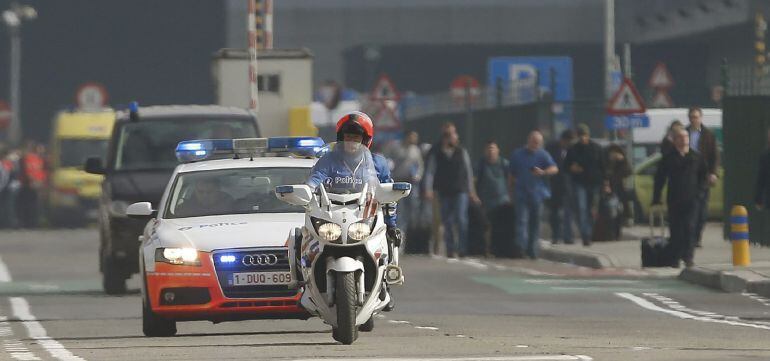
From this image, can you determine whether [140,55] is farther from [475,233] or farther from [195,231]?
[195,231]

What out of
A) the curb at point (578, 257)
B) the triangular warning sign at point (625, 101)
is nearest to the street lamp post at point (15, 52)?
the triangular warning sign at point (625, 101)

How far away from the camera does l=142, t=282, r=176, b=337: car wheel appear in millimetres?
16000

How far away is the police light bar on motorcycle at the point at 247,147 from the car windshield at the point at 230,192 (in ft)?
0.72

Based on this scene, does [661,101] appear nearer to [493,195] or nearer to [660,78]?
[660,78]

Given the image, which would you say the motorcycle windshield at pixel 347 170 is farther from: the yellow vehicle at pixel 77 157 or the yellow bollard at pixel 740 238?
the yellow vehicle at pixel 77 157

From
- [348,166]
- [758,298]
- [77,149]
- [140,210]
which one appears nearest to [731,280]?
[758,298]

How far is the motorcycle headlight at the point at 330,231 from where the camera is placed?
47.1 ft

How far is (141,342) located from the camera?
50.8 feet

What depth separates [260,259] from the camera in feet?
51.2

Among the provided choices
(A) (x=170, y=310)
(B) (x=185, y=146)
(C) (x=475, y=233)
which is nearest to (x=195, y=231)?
(A) (x=170, y=310)

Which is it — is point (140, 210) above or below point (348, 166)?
below

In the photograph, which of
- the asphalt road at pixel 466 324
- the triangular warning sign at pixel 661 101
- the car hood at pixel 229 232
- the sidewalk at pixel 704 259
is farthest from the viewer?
the triangular warning sign at pixel 661 101

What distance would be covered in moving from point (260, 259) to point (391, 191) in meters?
1.35

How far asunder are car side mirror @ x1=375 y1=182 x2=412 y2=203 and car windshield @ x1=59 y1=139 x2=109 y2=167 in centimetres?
3033
